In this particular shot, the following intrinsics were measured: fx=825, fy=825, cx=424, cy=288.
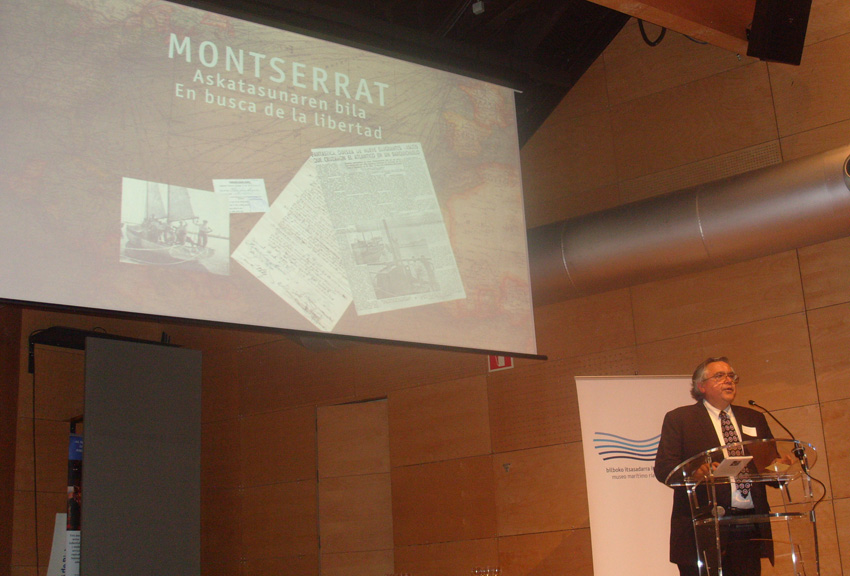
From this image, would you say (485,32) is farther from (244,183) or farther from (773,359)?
(773,359)

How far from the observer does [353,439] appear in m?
6.71

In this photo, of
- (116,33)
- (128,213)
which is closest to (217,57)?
(116,33)

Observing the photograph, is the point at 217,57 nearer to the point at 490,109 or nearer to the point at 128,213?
the point at 128,213

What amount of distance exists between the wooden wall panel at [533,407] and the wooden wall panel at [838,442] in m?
1.57

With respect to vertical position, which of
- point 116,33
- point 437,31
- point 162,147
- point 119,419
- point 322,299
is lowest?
point 119,419

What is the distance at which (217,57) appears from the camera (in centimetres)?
402

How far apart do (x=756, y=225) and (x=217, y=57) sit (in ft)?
10.2

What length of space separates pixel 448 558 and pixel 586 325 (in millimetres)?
1963

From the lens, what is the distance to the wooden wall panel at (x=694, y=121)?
18.2 feet

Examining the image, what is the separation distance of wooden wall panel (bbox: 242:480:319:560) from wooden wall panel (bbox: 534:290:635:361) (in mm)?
2305

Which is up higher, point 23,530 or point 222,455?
point 222,455

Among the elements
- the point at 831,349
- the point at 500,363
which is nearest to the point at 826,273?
the point at 831,349

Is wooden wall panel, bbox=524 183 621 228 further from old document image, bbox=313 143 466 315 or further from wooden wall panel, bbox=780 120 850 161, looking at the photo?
old document image, bbox=313 143 466 315

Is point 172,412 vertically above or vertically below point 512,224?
below
